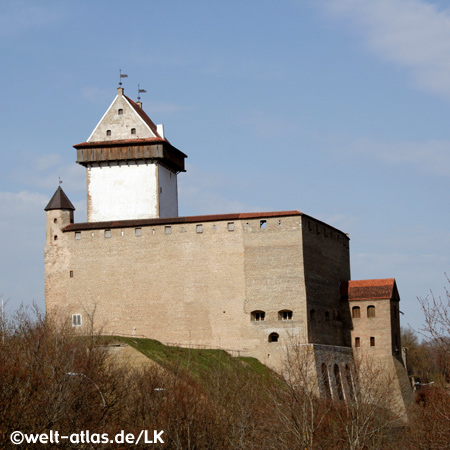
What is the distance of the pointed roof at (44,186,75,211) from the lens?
4828 centimetres

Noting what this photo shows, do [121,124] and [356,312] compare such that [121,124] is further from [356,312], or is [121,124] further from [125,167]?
[356,312]

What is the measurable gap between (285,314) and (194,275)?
4839mm

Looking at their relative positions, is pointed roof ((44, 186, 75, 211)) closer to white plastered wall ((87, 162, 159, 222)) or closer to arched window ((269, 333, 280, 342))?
white plastered wall ((87, 162, 159, 222))

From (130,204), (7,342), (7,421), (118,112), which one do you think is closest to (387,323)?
(130,204)

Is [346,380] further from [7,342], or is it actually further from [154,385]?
[7,342]

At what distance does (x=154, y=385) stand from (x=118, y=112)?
20474 mm

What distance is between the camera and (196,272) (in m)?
45.8

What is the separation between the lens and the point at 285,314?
148ft

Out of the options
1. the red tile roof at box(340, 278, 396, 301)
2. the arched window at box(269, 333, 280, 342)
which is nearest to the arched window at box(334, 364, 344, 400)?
the arched window at box(269, 333, 280, 342)

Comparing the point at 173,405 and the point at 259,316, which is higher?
the point at 259,316

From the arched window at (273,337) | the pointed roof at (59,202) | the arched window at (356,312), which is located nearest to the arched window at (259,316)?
the arched window at (273,337)

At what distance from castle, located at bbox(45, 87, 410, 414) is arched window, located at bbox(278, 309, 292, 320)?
69mm

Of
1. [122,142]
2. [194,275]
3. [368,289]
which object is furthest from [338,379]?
[122,142]

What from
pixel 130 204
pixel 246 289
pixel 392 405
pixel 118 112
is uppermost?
pixel 118 112
